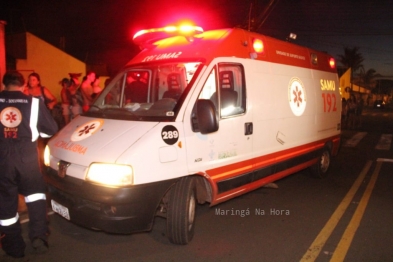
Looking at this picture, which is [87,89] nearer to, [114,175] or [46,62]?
[114,175]

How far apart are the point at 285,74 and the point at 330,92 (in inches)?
88.8

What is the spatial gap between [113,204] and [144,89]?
2.13 metres

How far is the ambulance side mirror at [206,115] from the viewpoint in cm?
409

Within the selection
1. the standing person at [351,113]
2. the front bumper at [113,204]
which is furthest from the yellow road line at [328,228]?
the standing person at [351,113]

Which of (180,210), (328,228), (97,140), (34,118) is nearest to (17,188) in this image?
(34,118)

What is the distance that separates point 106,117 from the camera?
4520mm

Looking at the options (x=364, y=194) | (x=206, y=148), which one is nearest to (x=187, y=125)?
(x=206, y=148)

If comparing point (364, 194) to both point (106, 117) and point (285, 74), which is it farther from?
point (106, 117)

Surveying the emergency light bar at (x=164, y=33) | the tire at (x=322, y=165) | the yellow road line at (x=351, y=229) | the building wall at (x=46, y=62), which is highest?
the building wall at (x=46, y=62)

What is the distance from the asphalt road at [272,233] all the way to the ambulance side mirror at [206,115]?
4.73 ft

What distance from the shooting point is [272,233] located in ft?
16.0

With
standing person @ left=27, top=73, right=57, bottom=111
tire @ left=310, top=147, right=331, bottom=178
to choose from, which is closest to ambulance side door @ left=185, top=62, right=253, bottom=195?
tire @ left=310, top=147, right=331, bottom=178

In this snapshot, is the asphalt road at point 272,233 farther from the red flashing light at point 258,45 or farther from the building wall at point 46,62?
the building wall at point 46,62

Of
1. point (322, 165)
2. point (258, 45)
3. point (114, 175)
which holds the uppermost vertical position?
point (258, 45)
